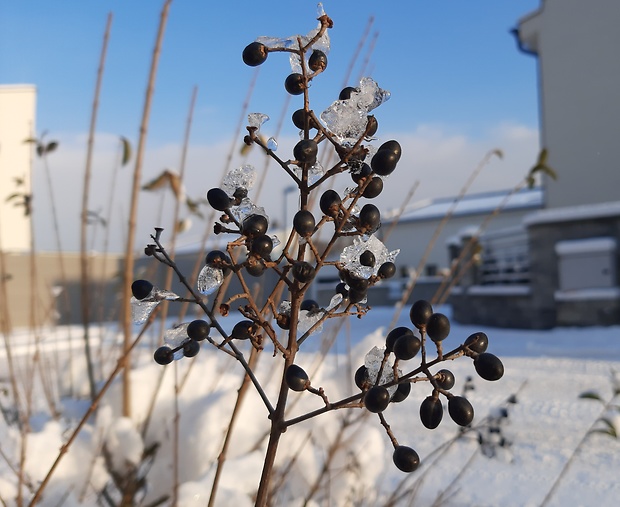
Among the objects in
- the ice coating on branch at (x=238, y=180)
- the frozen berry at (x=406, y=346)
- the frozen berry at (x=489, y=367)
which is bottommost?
the frozen berry at (x=489, y=367)

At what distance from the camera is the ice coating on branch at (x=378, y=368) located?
1.30 feet

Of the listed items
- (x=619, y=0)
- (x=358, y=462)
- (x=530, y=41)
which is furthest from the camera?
(x=530, y=41)

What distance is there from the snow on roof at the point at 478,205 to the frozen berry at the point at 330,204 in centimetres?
1737

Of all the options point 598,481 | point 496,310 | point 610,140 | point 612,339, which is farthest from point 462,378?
point 610,140

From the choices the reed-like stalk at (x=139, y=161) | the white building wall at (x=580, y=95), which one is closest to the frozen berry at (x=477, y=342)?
the reed-like stalk at (x=139, y=161)

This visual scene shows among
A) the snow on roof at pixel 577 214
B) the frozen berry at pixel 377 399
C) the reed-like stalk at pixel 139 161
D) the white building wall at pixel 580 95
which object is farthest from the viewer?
the white building wall at pixel 580 95

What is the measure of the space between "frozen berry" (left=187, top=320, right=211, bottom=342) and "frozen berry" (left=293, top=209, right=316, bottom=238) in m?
0.10

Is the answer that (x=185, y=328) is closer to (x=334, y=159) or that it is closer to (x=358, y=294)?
(x=358, y=294)

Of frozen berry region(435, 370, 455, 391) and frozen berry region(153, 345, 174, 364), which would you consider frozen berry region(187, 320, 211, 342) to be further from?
frozen berry region(435, 370, 455, 391)

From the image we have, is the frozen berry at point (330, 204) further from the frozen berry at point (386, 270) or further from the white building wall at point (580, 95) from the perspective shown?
the white building wall at point (580, 95)

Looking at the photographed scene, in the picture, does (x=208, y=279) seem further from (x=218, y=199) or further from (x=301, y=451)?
(x=301, y=451)

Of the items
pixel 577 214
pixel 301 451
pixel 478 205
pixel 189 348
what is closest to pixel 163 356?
pixel 189 348

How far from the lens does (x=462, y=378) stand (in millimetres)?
2902

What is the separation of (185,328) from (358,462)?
1.03m
